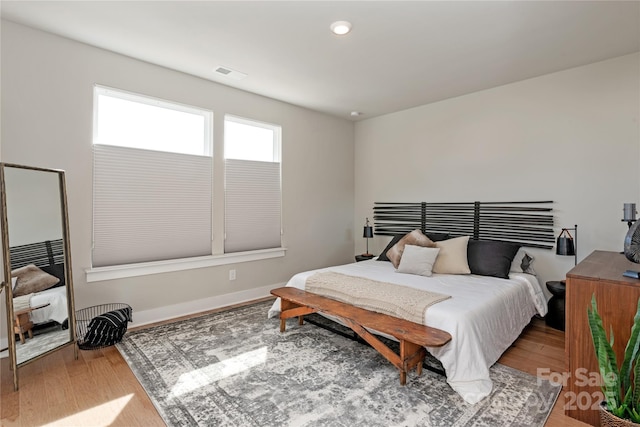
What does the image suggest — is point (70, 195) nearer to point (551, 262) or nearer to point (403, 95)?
point (403, 95)

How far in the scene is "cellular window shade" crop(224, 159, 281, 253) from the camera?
3934 millimetres

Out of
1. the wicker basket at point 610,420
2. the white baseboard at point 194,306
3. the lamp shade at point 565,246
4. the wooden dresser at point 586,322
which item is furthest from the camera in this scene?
the white baseboard at point 194,306

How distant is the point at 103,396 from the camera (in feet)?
6.70

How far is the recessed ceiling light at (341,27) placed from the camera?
248 cm

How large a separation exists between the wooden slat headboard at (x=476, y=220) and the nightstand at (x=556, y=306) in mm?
510

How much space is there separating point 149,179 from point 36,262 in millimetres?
1209

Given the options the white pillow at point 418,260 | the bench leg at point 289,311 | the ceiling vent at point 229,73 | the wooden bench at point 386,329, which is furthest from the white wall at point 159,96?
the white pillow at point 418,260

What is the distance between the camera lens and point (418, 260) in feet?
11.3

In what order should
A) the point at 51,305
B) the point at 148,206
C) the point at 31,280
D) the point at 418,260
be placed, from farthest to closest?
the point at 418,260 < the point at 148,206 < the point at 51,305 < the point at 31,280

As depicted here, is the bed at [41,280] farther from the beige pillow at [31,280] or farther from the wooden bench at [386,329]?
the wooden bench at [386,329]

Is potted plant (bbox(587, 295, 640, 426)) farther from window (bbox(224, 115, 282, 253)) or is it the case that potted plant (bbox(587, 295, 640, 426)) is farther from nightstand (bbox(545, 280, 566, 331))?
window (bbox(224, 115, 282, 253))

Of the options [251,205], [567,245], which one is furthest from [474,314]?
[251,205]

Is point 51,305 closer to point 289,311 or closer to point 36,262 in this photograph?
point 36,262

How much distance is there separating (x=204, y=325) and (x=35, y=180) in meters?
1.89
